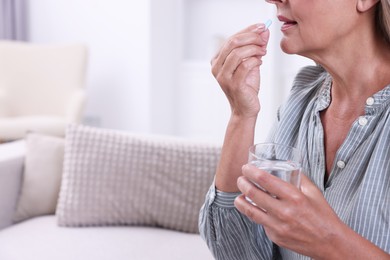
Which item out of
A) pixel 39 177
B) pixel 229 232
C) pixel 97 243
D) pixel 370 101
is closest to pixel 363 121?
pixel 370 101

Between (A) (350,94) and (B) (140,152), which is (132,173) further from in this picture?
(A) (350,94)

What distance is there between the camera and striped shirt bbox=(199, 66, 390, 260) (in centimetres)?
101

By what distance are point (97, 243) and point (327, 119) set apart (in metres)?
0.95

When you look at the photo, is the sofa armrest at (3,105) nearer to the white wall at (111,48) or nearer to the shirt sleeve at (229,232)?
the white wall at (111,48)

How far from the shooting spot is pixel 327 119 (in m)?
1.20

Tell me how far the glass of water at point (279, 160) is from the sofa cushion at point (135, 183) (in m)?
1.05

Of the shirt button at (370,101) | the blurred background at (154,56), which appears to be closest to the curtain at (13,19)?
the blurred background at (154,56)

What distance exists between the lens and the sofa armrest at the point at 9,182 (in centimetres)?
205

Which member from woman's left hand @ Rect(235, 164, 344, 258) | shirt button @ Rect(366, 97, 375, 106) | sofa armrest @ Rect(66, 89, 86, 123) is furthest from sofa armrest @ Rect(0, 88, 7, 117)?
woman's left hand @ Rect(235, 164, 344, 258)

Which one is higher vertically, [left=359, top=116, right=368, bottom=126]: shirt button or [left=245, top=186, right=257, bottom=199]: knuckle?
[left=359, top=116, right=368, bottom=126]: shirt button

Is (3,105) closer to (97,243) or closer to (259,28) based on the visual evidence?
(97,243)

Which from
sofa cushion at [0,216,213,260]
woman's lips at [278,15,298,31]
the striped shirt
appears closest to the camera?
the striped shirt

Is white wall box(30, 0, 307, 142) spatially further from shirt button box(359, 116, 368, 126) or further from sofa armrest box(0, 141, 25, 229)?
shirt button box(359, 116, 368, 126)

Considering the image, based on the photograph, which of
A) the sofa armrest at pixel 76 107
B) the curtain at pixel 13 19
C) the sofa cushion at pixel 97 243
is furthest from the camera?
the curtain at pixel 13 19
